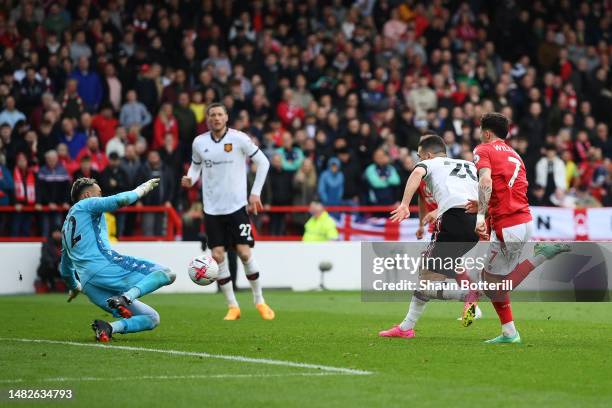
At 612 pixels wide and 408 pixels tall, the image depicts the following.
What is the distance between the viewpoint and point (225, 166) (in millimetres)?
15766

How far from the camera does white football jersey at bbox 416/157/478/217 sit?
42.1 feet

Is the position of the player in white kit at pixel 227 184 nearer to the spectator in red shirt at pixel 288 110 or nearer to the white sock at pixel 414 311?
the white sock at pixel 414 311

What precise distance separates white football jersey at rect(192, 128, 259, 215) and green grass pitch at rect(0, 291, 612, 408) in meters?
1.49

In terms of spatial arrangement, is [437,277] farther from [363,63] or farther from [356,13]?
[356,13]

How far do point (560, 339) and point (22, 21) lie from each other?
Answer: 1637 centimetres

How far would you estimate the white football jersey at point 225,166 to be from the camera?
15.8 metres

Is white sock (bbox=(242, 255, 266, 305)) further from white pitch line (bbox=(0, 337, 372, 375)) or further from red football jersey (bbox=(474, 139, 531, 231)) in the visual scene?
red football jersey (bbox=(474, 139, 531, 231))

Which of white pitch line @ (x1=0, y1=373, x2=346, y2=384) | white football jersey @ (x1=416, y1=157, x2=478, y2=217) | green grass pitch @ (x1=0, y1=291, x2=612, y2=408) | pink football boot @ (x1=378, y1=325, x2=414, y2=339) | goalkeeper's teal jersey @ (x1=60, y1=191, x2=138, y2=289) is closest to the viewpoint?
green grass pitch @ (x1=0, y1=291, x2=612, y2=408)

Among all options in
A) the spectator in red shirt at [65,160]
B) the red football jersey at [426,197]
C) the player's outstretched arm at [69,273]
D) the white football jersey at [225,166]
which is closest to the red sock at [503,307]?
the red football jersey at [426,197]

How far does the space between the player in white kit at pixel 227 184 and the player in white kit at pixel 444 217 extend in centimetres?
319

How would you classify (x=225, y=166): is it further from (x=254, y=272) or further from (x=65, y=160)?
(x=65, y=160)

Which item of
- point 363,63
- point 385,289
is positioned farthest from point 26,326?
point 363,63

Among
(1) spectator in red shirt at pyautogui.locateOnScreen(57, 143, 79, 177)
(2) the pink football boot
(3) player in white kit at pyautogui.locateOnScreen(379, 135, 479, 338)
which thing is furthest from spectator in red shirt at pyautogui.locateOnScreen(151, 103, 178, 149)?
(2) the pink football boot

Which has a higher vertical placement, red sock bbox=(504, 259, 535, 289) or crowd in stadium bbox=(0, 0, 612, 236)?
crowd in stadium bbox=(0, 0, 612, 236)
